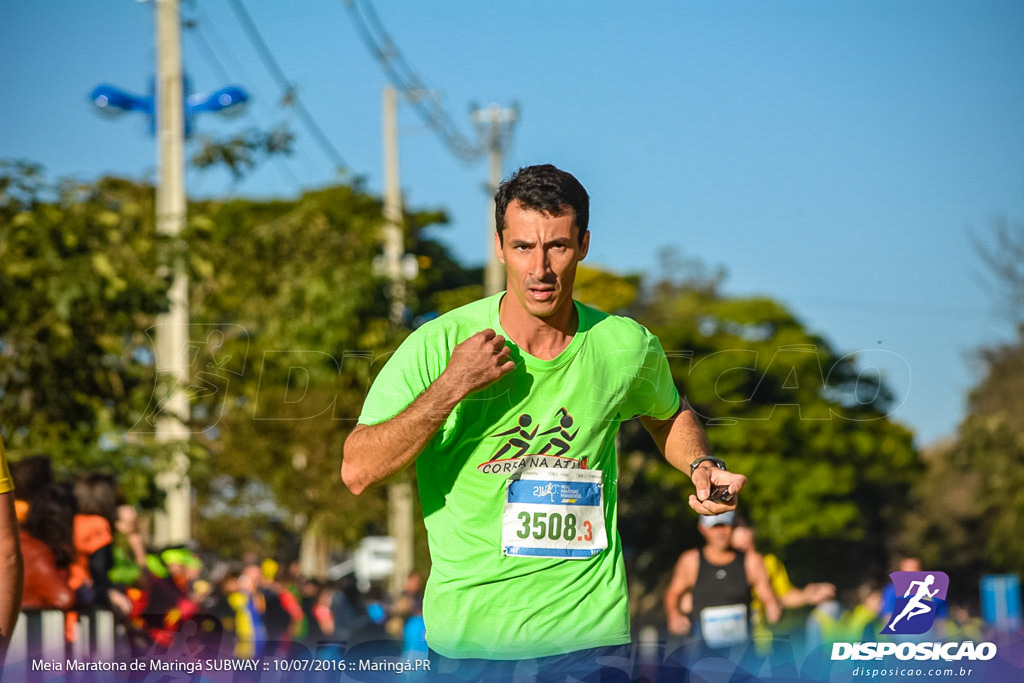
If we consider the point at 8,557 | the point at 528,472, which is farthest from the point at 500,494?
the point at 8,557

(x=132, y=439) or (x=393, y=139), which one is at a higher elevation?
(x=393, y=139)

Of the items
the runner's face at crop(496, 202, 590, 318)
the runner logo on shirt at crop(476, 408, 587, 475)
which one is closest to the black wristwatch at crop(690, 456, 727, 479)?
the runner logo on shirt at crop(476, 408, 587, 475)

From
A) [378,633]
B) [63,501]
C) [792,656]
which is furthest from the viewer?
[378,633]

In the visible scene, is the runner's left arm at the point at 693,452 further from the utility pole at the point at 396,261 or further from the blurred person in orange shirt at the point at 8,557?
the utility pole at the point at 396,261

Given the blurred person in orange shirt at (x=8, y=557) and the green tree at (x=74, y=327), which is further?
the green tree at (x=74, y=327)

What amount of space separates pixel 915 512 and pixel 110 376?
1482 inches

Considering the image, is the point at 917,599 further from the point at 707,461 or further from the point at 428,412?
the point at 428,412

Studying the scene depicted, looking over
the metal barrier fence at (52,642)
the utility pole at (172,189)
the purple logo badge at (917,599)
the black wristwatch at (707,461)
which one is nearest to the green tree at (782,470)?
the utility pole at (172,189)

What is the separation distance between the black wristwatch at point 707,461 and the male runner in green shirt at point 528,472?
2 cm

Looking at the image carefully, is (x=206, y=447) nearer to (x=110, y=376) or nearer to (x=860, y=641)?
(x=110, y=376)

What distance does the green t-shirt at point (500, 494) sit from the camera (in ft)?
11.3

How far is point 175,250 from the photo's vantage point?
9.48 meters

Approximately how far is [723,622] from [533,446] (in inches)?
218

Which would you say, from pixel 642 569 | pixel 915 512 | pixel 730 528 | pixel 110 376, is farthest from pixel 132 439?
pixel 915 512
